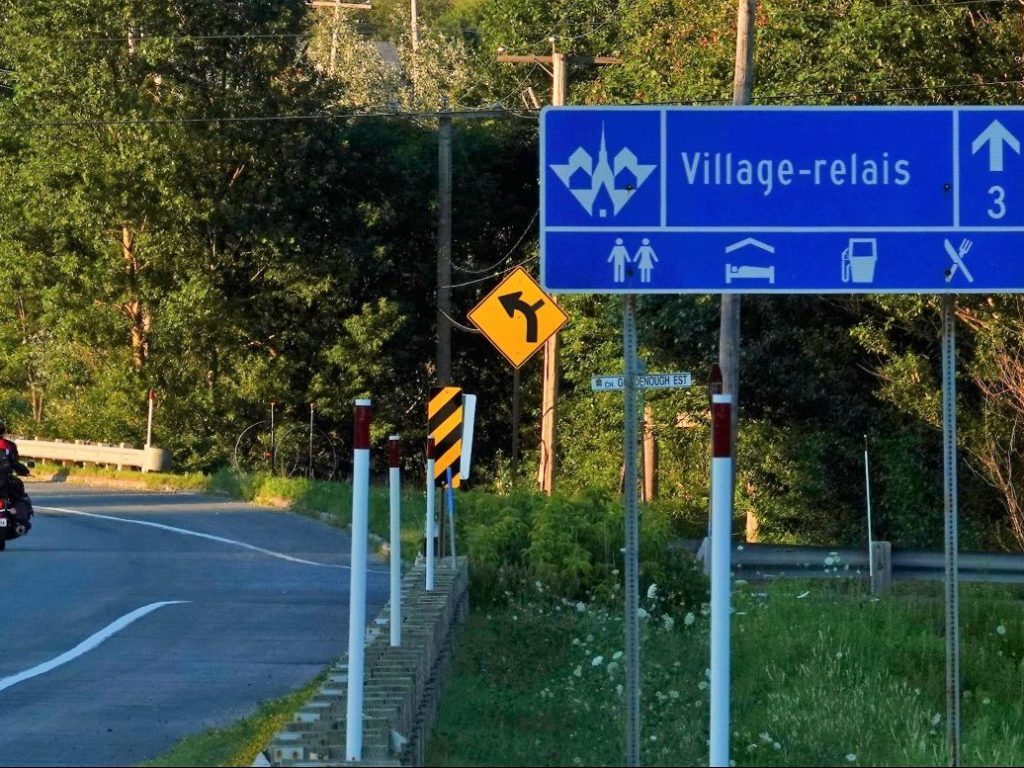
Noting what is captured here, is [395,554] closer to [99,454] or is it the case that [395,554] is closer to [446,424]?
[446,424]

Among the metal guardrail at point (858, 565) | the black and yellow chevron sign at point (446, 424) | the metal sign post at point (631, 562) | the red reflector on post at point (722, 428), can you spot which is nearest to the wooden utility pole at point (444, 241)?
the metal guardrail at point (858, 565)

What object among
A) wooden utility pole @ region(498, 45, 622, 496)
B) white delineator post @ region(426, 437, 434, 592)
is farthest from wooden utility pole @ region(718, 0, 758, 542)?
white delineator post @ region(426, 437, 434, 592)

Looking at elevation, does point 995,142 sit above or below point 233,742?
above

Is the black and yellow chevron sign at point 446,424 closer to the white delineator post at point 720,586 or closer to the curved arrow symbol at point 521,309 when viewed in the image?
the curved arrow symbol at point 521,309

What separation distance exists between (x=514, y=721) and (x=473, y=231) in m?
33.4

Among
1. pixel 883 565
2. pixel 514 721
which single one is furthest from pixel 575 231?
pixel 883 565

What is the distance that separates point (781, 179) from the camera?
8945 millimetres

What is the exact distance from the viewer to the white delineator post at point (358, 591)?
7.50 meters

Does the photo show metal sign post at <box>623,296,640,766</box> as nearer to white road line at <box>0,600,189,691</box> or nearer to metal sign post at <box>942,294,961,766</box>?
metal sign post at <box>942,294,961,766</box>

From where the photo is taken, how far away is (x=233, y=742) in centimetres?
938

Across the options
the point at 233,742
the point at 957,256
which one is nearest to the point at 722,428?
the point at 957,256

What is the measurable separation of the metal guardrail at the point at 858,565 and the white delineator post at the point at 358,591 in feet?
36.1

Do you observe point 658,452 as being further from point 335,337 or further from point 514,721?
point 514,721

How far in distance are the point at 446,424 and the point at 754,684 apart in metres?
4.46
